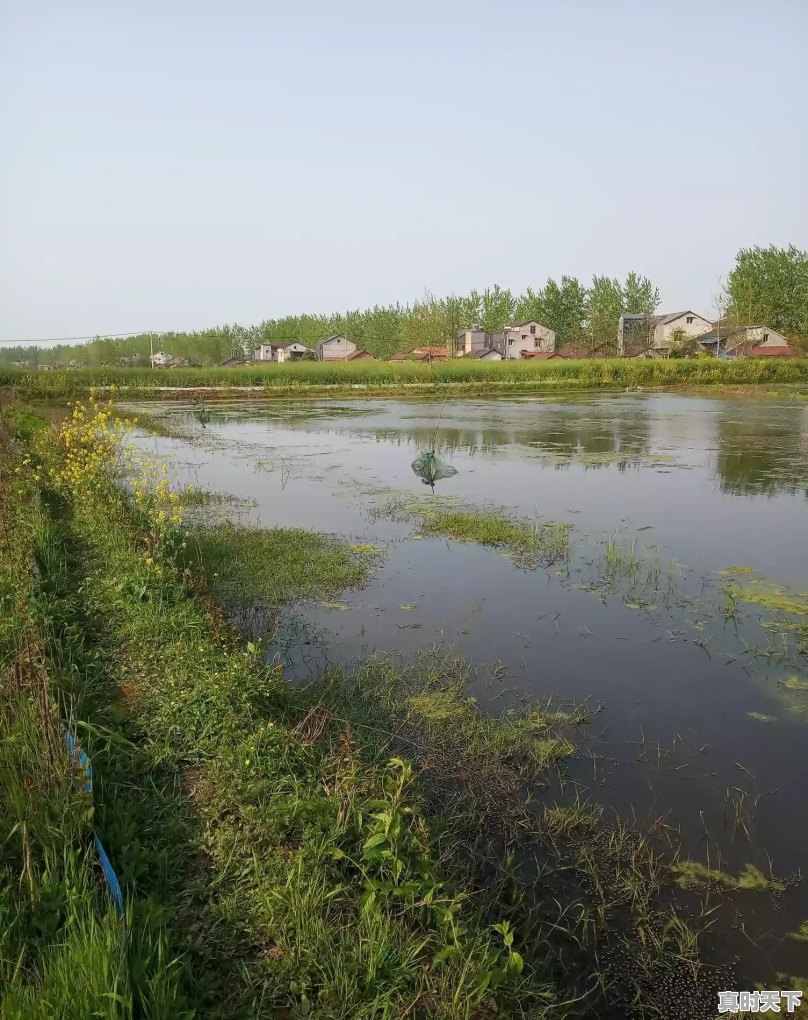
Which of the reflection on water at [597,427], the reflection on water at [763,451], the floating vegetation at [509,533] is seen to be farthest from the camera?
the reflection on water at [597,427]

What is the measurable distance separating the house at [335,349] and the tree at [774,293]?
36683 millimetres

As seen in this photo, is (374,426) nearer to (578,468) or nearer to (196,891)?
(578,468)

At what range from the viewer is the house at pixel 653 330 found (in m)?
59.5

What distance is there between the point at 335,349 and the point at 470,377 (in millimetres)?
33946

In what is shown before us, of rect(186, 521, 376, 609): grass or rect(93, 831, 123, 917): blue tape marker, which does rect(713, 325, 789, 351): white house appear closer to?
rect(186, 521, 376, 609): grass

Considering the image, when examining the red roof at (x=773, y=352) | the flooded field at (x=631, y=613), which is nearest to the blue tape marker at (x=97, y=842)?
the flooded field at (x=631, y=613)

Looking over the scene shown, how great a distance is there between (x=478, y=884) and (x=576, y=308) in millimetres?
74893

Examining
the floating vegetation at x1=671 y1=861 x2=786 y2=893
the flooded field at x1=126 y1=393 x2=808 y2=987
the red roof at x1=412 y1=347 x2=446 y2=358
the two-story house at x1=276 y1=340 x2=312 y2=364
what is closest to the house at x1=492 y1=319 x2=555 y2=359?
the red roof at x1=412 y1=347 x2=446 y2=358

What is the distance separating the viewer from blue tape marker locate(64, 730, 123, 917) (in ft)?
7.10

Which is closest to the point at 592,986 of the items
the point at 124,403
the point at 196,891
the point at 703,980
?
the point at 703,980

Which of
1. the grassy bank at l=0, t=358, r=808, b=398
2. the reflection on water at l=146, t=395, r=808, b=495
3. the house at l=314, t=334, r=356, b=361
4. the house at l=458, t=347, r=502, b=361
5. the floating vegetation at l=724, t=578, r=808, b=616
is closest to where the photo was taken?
the floating vegetation at l=724, t=578, r=808, b=616

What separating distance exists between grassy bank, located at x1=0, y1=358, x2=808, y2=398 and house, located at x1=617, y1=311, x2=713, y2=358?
18675mm

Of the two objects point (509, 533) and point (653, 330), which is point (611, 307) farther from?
point (509, 533)

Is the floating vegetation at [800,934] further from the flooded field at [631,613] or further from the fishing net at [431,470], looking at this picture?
the fishing net at [431,470]
